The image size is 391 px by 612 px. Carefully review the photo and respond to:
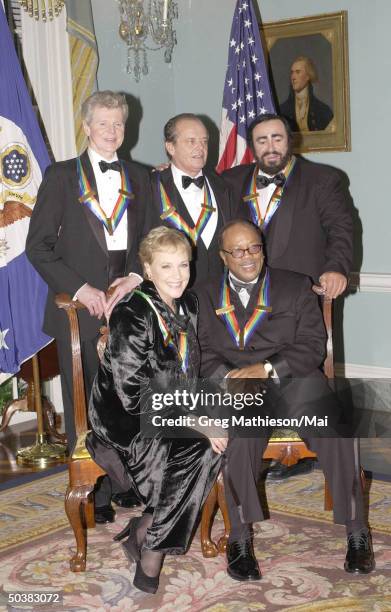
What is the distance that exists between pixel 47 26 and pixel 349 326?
120 inches

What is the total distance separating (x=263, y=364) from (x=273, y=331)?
0.20 metres

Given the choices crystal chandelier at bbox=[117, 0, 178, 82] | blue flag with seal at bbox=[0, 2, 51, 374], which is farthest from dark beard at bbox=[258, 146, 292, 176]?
crystal chandelier at bbox=[117, 0, 178, 82]

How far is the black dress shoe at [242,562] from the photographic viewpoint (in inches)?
141

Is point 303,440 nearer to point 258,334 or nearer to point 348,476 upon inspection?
point 348,476

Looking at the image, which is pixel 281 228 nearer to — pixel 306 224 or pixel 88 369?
pixel 306 224

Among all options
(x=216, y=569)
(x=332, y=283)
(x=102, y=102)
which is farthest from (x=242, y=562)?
(x=102, y=102)

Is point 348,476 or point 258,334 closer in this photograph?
point 348,476

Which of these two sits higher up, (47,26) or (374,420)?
(47,26)

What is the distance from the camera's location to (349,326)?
656 cm

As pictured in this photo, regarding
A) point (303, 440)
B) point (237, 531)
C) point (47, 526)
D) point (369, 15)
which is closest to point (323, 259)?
point (303, 440)

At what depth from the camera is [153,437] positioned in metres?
3.47

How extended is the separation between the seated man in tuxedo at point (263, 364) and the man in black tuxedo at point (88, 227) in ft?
1.56

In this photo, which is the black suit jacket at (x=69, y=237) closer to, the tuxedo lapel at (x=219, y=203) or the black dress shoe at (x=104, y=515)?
the tuxedo lapel at (x=219, y=203)

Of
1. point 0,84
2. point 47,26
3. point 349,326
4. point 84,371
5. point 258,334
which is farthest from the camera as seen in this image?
point 349,326
